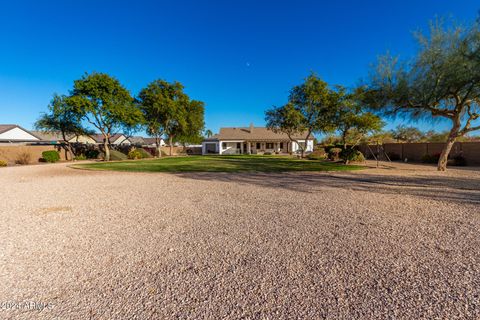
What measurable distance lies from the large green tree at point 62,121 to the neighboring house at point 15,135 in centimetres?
1925

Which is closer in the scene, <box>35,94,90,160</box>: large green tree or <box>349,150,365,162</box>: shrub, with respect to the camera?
<box>349,150,365,162</box>: shrub

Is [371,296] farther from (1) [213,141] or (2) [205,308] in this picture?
(1) [213,141]

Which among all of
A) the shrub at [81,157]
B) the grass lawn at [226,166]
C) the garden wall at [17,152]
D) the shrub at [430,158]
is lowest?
the grass lawn at [226,166]

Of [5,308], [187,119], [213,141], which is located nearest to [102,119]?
[187,119]

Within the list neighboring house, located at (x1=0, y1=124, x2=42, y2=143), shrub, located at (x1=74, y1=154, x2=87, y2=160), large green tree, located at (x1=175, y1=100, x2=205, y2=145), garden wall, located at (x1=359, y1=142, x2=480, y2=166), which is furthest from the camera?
neighboring house, located at (x1=0, y1=124, x2=42, y2=143)

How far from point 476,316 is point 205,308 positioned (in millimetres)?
2443

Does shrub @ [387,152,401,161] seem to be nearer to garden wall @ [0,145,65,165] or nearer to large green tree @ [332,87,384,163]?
large green tree @ [332,87,384,163]

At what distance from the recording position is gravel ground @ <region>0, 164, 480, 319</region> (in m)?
2.02

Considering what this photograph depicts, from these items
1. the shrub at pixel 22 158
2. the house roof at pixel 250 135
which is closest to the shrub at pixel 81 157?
the shrub at pixel 22 158

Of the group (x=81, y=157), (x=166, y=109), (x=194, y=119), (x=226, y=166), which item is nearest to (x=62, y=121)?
(x=81, y=157)

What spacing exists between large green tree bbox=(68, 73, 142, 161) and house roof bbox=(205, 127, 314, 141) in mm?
17417

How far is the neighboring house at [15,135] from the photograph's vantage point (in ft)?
118

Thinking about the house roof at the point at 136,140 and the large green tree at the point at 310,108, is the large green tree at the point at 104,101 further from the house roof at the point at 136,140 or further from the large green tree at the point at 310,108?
the house roof at the point at 136,140

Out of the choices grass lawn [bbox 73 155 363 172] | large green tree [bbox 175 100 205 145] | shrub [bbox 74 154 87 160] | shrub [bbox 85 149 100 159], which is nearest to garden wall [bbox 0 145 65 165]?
shrub [bbox 74 154 87 160]
